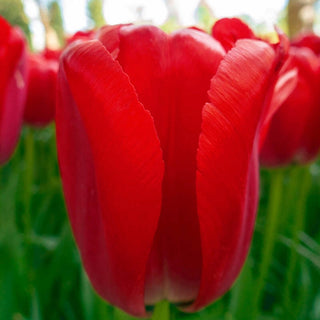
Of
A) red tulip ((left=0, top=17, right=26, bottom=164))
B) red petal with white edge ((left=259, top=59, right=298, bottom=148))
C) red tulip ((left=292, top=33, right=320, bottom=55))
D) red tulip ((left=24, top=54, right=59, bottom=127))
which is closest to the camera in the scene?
red petal with white edge ((left=259, top=59, right=298, bottom=148))

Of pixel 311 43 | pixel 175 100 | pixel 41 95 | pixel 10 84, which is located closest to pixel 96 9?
pixel 41 95

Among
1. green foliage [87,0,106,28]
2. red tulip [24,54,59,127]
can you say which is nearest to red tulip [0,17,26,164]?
red tulip [24,54,59,127]

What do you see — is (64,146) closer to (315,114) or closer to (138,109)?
(138,109)

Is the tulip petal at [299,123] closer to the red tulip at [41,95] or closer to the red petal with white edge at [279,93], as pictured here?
the red petal with white edge at [279,93]

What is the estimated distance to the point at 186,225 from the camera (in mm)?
409

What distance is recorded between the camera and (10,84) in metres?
0.78

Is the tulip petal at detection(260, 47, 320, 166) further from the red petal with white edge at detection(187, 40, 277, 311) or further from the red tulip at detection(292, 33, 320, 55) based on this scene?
the red petal with white edge at detection(187, 40, 277, 311)

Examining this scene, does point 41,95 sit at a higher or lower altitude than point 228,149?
lower

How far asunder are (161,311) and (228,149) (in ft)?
0.45

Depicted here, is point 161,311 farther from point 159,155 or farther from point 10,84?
point 10,84

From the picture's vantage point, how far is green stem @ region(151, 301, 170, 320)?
0.43 metres

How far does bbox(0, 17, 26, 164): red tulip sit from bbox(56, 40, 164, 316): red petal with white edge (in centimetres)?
39

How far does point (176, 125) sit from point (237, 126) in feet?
0.15

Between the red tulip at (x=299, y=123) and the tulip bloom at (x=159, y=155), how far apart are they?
0.42 m
